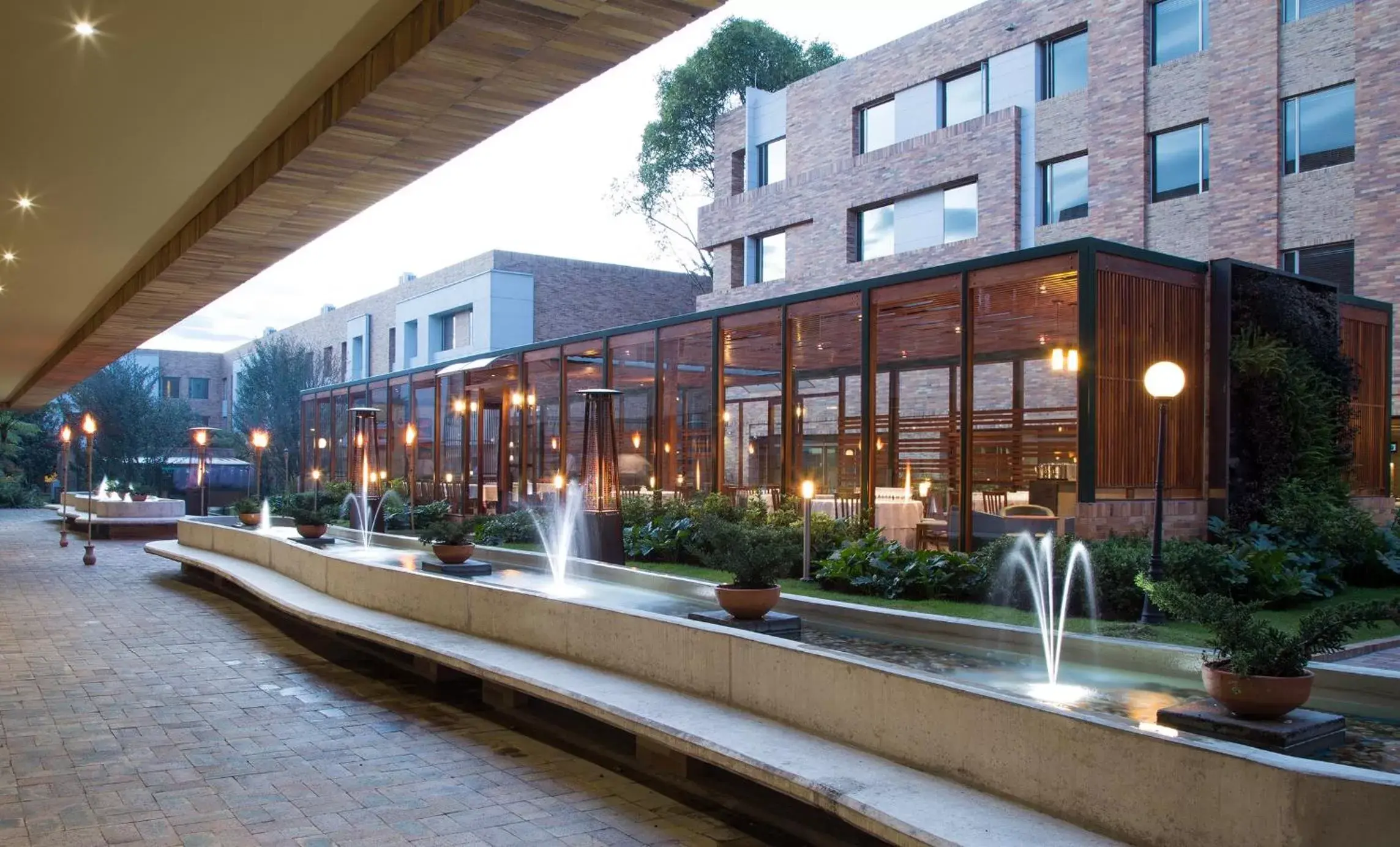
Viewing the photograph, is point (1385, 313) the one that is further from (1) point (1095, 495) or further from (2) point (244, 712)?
(2) point (244, 712)

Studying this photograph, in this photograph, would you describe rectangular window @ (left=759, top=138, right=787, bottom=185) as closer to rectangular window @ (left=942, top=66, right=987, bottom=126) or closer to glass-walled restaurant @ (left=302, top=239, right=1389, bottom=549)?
rectangular window @ (left=942, top=66, right=987, bottom=126)

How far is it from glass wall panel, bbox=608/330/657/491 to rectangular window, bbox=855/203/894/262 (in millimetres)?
7249

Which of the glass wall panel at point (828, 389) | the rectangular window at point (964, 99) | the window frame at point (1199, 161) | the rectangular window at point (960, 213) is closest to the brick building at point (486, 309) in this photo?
the glass wall panel at point (828, 389)

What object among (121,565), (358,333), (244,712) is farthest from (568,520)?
(358,333)

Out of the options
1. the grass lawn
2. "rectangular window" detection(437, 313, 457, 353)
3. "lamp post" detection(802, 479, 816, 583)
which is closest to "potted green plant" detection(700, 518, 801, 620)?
the grass lawn

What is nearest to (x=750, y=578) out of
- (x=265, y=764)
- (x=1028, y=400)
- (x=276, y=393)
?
(x=265, y=764)

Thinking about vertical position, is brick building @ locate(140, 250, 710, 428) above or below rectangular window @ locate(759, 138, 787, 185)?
below

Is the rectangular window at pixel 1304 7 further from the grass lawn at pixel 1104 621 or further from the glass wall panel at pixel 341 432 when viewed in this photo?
the glass wall panel at pixel 341 432

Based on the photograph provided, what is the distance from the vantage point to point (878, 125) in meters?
29.9

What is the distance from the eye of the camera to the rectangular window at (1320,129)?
68.2 ft

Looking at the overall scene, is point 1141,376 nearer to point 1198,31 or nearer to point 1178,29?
point 1198,31

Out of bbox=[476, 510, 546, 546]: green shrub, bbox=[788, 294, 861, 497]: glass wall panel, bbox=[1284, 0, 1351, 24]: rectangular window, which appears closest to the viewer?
bbox=[788, 294, 861, 497]: glass wall panel

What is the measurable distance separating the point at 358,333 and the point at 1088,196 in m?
34.9

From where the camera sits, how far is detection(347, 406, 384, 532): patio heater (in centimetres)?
2252
